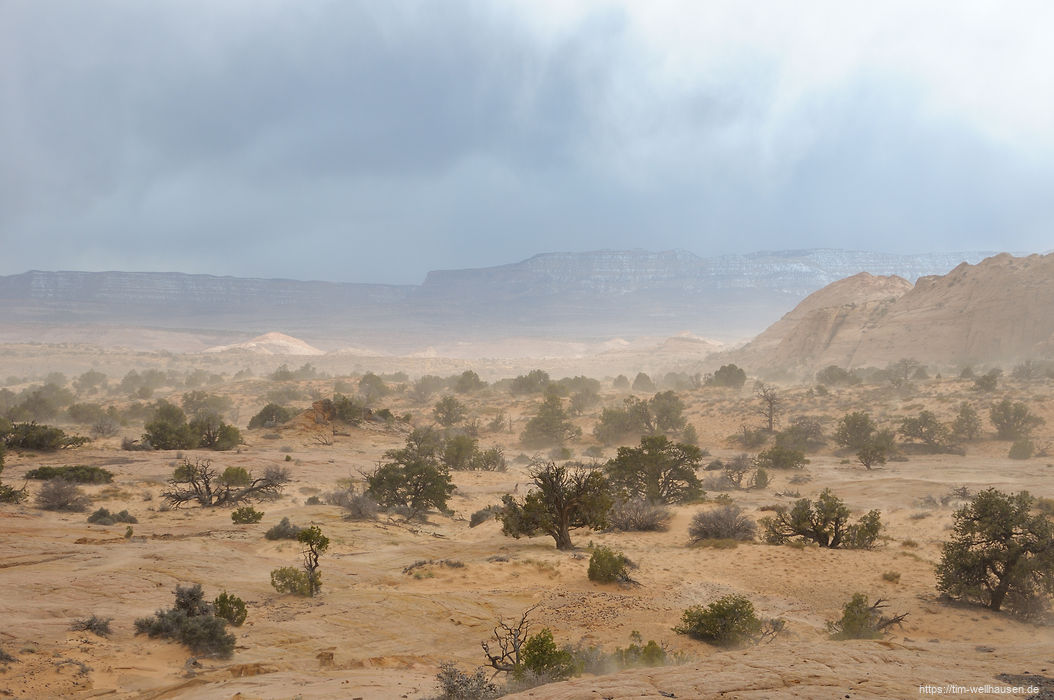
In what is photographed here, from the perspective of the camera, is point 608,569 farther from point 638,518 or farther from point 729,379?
point 729,379

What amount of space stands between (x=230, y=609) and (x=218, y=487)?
39.0 ft

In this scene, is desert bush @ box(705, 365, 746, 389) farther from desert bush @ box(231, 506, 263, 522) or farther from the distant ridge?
the distant ridge

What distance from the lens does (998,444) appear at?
29250mm

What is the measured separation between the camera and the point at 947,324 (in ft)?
204

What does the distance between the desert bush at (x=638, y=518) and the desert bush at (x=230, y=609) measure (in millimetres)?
10303

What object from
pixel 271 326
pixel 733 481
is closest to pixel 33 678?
pixel 733 481

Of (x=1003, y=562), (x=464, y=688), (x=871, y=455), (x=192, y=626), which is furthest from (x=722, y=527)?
(x=871, y=455)

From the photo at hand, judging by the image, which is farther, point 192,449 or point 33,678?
point 192,449

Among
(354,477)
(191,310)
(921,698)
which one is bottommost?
(354,477)

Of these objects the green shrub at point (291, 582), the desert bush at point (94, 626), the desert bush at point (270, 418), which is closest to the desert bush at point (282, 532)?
the green shrub at point (291, 582)

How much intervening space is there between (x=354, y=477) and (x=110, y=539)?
11.6 metres

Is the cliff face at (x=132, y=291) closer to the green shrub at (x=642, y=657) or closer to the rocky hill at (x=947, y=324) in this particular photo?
the rocky hill at (x=947, y=324)

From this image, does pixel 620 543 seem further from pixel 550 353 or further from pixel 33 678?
pixel 550 353

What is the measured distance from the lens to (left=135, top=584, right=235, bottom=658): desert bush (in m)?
7.48
